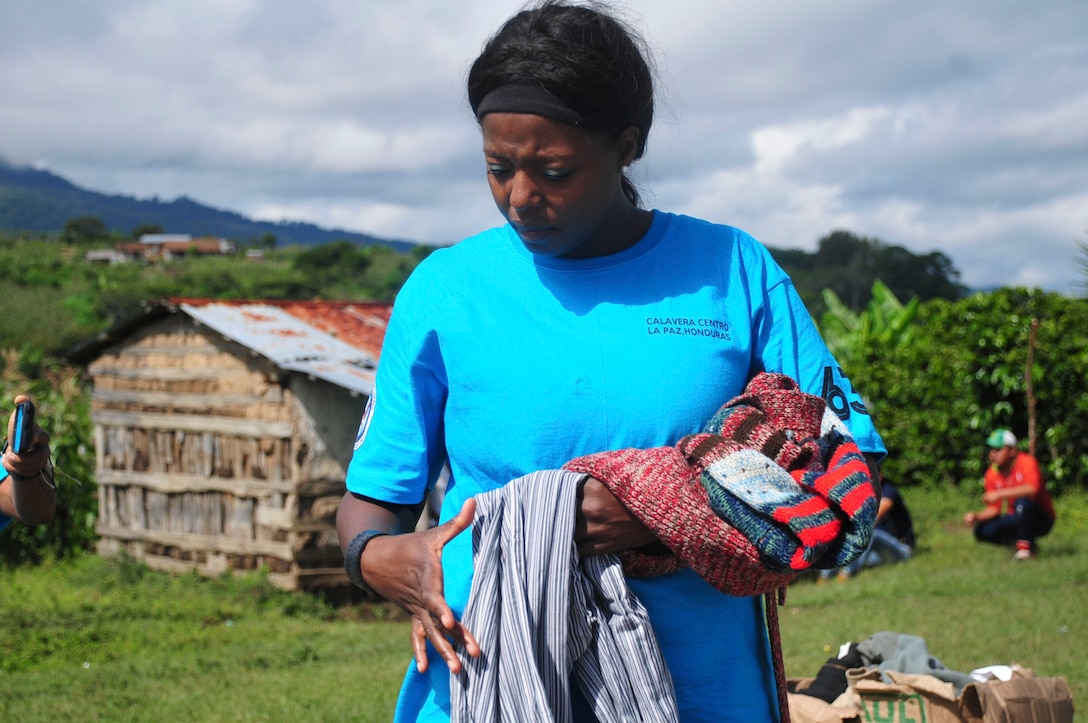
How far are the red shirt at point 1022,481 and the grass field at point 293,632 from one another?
507 mm

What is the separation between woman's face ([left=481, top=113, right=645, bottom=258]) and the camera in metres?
1.71

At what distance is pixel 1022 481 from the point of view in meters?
9.62

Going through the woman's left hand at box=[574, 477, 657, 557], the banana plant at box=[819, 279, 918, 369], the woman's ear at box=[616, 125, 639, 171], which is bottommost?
the woman's left hand at box=[574, 477, 657, 557]

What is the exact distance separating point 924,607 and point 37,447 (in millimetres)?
6545

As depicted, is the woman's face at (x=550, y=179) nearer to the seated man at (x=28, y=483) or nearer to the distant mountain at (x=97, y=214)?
the seated man at (x=28, y=483)

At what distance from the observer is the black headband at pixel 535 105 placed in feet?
5.59

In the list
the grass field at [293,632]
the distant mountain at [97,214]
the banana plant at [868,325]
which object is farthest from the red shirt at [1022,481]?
the distant mountain at [97,214]

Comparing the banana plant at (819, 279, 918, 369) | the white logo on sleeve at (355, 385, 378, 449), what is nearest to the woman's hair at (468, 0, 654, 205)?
the white logo on sleeve at (355, 385, 378, 449)

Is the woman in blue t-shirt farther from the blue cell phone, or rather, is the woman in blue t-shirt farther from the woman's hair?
the blue cell phone

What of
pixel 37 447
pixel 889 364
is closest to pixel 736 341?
pixel 37 447

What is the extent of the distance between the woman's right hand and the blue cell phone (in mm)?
2161

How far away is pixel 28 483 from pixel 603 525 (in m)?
2.79

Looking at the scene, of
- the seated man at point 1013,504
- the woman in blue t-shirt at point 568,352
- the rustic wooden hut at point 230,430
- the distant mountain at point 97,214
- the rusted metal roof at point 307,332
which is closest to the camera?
the woman in blue t-shirt at point 568,352

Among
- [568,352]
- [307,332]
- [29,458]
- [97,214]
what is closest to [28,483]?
[29,458]
